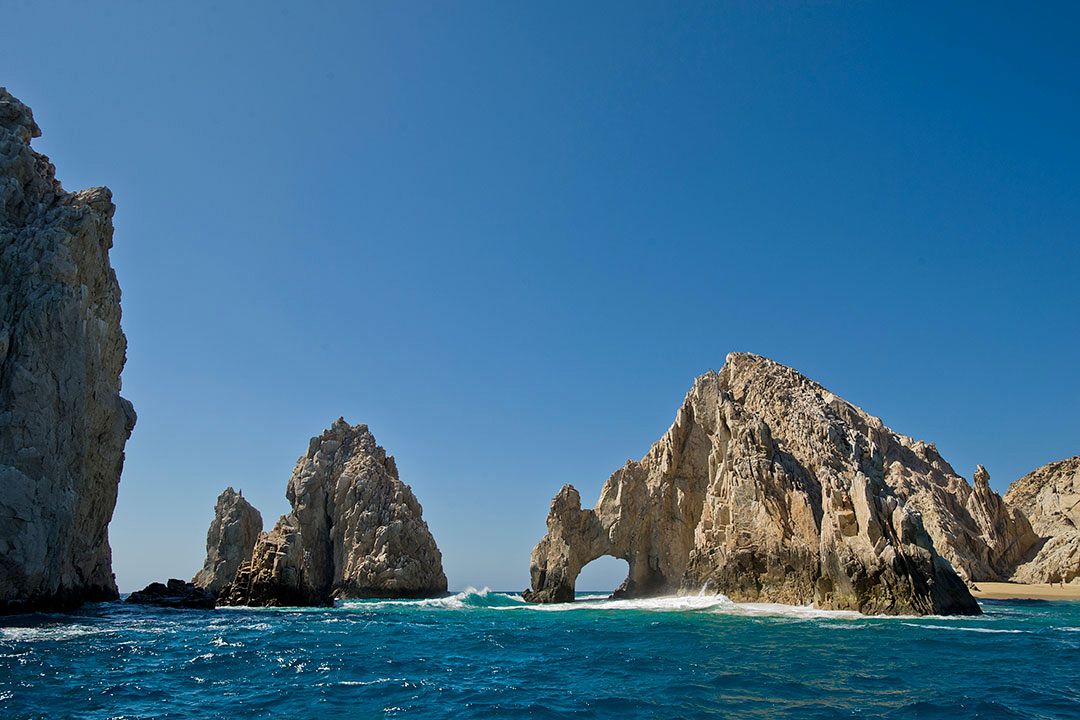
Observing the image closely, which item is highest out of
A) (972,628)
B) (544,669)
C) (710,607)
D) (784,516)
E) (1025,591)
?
(784,516)

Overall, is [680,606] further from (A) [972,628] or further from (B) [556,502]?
(A) [972,628]

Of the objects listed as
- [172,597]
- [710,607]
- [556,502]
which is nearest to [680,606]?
[710,607]

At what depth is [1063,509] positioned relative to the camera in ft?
222

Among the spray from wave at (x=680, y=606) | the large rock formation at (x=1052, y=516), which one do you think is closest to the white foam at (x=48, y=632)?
the spray from wave at (x=680, y=606)

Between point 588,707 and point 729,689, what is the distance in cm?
395

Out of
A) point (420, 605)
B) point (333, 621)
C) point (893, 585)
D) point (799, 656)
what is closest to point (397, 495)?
point (420, 605)

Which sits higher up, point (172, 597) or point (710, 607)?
point (172, 597)

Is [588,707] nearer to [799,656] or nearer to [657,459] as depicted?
[799,656]

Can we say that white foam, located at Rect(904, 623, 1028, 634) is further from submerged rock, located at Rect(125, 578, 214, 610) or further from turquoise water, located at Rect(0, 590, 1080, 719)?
submerged rock, located at Rect(125, 578, 214, 610)

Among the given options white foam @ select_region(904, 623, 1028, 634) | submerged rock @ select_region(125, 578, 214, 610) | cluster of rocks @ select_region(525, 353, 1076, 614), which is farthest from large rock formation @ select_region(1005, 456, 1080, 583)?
submerged rock @ select_region(125, 578, 214, 610)

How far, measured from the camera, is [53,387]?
33.6 meters

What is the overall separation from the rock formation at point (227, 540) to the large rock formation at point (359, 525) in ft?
15.9

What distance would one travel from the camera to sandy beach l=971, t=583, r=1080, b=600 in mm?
48812

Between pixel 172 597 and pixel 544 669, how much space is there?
123ft
